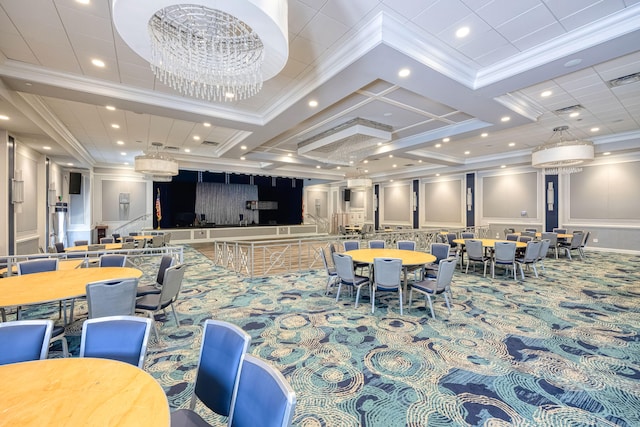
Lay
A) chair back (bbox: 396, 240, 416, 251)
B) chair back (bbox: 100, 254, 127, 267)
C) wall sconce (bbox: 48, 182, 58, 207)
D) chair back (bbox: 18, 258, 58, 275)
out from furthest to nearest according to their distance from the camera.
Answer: wall sconce (bbox: 48, 182, 58, 207) < chair back (bbox: 396, 240, 416, 251) < chair back (bbox: 100, 254, 127, 267) < chair back (bbox: 18, 258, 58, 275)

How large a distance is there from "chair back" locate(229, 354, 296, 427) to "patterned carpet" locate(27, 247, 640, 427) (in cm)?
103

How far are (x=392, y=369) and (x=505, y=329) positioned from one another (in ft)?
6.52

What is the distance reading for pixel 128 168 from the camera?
43.2ft

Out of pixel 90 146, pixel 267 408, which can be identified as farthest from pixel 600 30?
pixel 90 146

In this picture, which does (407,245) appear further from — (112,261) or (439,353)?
(112,261)

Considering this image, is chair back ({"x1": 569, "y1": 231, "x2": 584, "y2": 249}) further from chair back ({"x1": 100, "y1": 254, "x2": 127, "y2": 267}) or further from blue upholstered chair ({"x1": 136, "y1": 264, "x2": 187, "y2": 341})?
chair back ({"x1": 100, "y1": 254, "x2": 127, "y2": 267})

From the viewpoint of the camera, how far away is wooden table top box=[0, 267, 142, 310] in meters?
2.62

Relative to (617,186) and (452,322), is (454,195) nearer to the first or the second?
(617,186)

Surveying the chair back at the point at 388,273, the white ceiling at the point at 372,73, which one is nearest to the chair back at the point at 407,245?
the chair back at the point at 388,273

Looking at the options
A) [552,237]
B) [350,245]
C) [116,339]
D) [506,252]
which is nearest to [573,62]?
[506,252]

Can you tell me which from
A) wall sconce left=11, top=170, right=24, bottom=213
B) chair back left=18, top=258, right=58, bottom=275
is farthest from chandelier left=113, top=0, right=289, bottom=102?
wall sconce left=11, top=170, right=24, bottom=213

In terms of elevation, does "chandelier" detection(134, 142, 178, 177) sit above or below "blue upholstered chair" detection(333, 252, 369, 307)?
above

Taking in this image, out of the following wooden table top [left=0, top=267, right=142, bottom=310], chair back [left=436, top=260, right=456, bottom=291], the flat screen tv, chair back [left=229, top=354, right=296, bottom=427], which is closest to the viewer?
chair back [left=229, top=354, right=296, bottom=427]

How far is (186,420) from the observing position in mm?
1544
